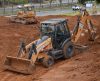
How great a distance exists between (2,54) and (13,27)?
11.5m

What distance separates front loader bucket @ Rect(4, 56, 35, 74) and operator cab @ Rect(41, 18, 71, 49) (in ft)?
8.71

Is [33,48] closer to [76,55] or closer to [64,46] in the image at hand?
[64,46]

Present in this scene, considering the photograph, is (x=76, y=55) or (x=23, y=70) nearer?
(x=23, y=70)

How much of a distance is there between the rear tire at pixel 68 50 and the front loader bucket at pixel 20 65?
10.5ft

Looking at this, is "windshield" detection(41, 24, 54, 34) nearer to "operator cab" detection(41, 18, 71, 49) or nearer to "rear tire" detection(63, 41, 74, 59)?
"operator cab" detection(41, 18, 71, 49)

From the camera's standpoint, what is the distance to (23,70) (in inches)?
666

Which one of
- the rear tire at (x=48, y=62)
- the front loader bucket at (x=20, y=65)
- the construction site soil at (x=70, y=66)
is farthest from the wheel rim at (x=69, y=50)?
the front loader bucket at (x=20, y=65)

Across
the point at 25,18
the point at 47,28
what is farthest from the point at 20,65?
→ the point at 25,18

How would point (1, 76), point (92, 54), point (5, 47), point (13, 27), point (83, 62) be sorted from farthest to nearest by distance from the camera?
point (13, 27) < point (5, 47) < point (92, 54) < point (83, 62) < point (1, 76)

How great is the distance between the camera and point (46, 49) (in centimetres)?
1828

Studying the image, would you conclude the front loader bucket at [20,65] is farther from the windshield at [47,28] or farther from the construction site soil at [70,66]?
the windshield at [47,28]

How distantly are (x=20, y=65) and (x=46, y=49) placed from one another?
1.96 metres

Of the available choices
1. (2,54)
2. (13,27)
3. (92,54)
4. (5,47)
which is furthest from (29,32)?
(92,54)

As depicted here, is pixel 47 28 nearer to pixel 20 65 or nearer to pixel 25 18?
pixel 20 65
